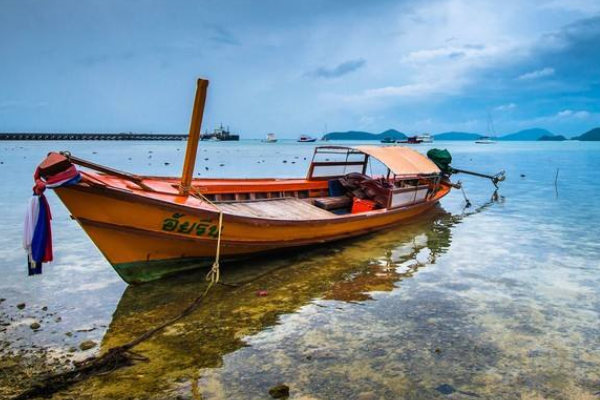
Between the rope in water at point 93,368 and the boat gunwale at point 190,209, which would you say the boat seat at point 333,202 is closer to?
the boat gunwale at point 190,209

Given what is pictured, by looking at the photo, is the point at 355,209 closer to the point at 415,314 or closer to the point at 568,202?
the point at 415,314

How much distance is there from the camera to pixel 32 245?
6305mm

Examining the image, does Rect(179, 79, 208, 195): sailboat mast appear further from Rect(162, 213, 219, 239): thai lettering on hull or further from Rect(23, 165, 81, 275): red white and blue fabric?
Rect(23, 165, 81, 275): red white and blue fabric

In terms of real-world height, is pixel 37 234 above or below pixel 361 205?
above

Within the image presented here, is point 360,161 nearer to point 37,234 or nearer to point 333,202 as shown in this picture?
point 333,202

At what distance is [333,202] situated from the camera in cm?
1399

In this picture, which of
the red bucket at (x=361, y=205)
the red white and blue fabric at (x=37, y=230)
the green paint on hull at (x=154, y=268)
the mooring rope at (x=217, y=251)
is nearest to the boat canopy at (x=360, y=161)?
the red bucket at (x=361, y=205)

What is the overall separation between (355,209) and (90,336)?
9.08 meters

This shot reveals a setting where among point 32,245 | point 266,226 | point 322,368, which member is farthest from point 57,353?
point 266,226

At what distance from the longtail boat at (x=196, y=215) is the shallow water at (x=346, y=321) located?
0.61 meters

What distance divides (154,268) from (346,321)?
13.0 ft

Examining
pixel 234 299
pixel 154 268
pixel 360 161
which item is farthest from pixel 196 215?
pixel 360 161

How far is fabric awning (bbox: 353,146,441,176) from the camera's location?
44.8 feet

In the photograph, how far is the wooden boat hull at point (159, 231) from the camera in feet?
24.5
